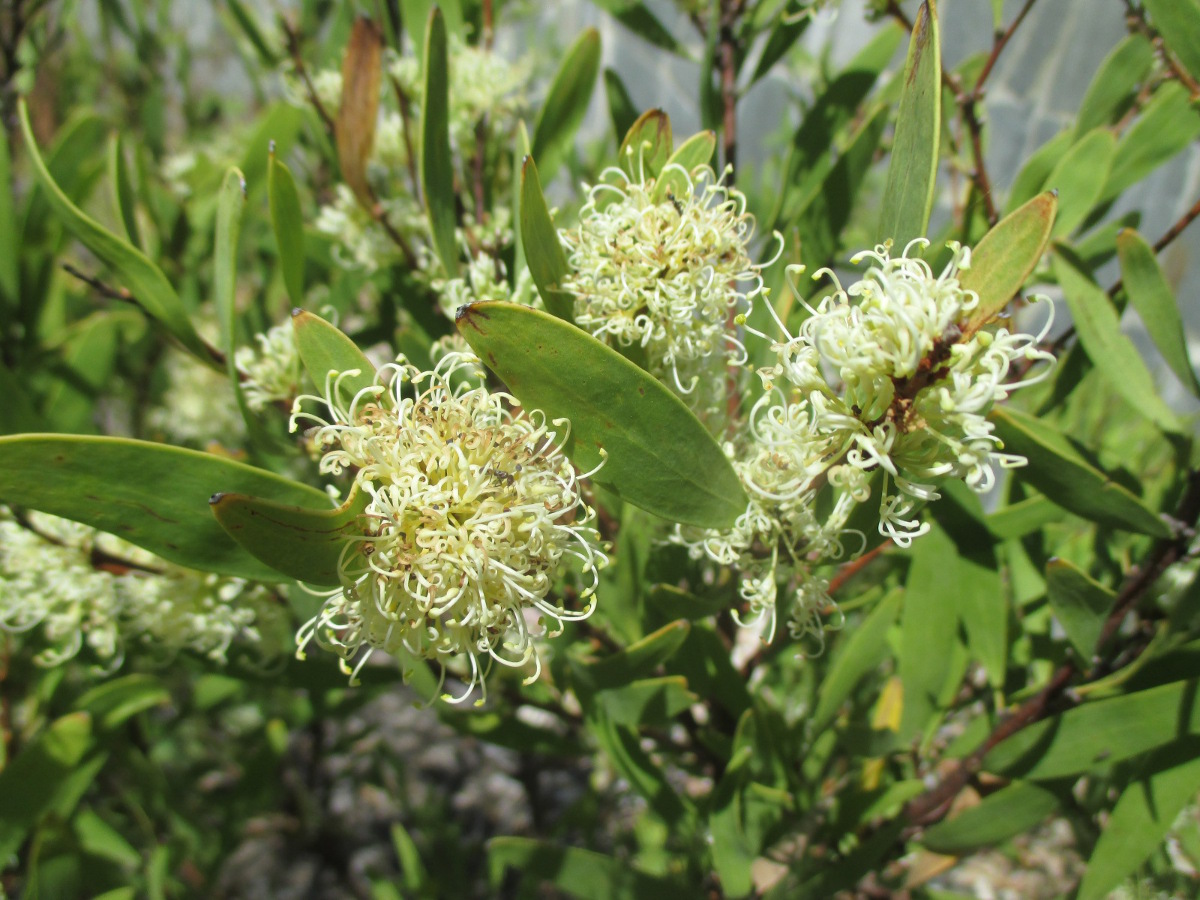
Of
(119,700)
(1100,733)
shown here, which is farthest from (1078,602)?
(119,700)

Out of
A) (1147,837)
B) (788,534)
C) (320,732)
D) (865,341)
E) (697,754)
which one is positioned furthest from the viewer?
(320,732)

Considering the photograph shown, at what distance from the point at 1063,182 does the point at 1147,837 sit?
596mm

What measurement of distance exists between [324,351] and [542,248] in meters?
0.16

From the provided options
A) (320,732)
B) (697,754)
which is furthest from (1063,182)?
(320,732)

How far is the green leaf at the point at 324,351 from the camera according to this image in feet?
1.77

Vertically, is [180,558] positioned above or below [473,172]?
below

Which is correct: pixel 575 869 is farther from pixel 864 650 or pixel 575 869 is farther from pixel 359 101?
pixel 359 101

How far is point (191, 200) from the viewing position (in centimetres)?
139

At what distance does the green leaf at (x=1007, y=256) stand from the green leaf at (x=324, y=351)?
378mm

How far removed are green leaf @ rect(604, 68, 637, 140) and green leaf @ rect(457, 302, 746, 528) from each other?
0.54 m

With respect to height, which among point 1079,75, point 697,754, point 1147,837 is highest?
point 1079,75

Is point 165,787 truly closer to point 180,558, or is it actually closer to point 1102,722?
point 180,558

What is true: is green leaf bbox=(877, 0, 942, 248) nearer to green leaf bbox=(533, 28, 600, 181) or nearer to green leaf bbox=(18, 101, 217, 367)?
green leaf bbox=(533, 28, 600, 181)

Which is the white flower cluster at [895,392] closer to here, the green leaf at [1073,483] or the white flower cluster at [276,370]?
the green leaf at [1073,483]
